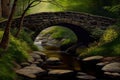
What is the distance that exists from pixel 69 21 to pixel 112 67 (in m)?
11.0

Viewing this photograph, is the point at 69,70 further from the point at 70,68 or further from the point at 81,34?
the point at 81,34

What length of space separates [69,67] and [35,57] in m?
2.65

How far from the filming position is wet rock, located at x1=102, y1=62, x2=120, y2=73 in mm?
19413

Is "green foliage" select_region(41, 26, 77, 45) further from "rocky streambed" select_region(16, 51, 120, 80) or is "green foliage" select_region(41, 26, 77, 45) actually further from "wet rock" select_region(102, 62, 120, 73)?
"wet rock" select_region(102, 62, 120, 73)

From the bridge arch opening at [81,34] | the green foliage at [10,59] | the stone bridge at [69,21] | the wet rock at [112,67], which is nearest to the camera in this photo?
the green foliage at [10,59]

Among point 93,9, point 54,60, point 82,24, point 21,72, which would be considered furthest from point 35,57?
point 93,9

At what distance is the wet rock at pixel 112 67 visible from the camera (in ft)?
63.7

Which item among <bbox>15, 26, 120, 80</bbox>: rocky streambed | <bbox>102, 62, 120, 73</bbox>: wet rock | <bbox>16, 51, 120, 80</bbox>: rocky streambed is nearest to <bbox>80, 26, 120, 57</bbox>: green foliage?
<bbox>15, 26, 120, 80</bbox>: rocky streambed

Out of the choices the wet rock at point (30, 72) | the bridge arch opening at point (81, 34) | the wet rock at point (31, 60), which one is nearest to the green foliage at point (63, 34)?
the bridge arch opening at point (81, 34)

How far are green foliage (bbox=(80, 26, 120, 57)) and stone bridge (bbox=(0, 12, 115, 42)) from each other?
8.58ft

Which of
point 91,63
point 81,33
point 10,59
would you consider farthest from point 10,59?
point 81,33

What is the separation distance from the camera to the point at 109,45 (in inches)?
1005

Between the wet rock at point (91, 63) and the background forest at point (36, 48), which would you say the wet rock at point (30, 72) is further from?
the wet rock at point (91, 63)

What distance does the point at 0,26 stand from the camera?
26625 millimetres
